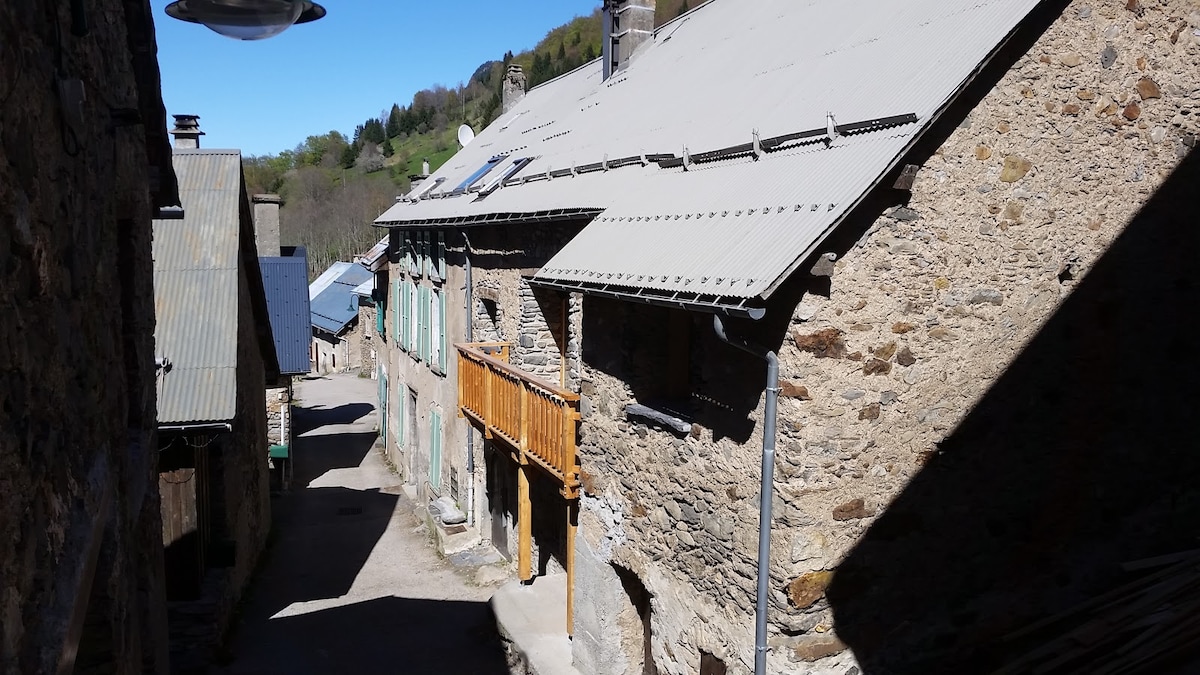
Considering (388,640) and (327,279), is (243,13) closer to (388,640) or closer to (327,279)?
(388,640)

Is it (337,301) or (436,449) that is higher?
(337,301)

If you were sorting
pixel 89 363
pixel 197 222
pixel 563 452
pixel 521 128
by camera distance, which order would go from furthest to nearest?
pixel 521 128 → pixel 197 222 → pixel 563 452 → pixel 89 363

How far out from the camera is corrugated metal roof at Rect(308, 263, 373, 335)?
35844 millimetres

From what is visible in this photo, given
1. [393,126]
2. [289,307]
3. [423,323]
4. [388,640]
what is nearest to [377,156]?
[393,126]

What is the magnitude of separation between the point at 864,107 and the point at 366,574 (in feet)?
33.4

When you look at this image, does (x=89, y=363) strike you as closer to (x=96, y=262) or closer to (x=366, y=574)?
(x=96, y=262)

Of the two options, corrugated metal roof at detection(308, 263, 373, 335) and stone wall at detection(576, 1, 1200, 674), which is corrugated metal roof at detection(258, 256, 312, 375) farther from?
stone wall at detection(576, 1, 1200, 674)

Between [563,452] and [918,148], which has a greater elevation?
[918,148]

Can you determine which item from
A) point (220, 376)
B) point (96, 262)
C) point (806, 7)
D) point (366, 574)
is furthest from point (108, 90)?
point (366, 574)

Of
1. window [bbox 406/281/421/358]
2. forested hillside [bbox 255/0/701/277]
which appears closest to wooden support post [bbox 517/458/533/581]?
window [bbox 406/281/421/358]

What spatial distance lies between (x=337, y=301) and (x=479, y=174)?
24692 millimetres

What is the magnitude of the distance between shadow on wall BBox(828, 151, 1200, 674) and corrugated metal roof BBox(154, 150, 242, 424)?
6605 mm

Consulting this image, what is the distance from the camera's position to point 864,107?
18.7 ft

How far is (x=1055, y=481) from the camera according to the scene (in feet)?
19.6
